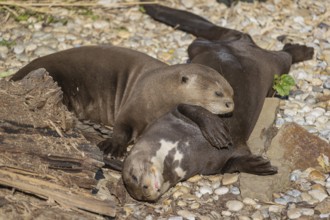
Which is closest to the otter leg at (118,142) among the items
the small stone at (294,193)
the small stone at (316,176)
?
the small stone at (294,193)

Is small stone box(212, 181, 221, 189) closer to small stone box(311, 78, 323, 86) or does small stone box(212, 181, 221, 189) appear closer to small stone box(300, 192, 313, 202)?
small stone box(300, 192, 313, 202)

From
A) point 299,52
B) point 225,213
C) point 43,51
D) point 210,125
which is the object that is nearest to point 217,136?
point 210,125

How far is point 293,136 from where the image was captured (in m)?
5.76

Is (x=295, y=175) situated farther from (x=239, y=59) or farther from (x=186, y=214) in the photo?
(x=239, y=59)

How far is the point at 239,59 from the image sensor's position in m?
6.29

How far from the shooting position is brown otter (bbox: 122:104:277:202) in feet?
17.1

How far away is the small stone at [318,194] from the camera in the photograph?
5230mm

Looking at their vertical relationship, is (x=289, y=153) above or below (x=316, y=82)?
below

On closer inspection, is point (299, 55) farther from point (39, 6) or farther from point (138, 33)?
point (39, 6)

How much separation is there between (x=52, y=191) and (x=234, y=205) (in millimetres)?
1347

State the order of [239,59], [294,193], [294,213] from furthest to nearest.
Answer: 1. [239,59]
2. [294,193]
3. [294,213]

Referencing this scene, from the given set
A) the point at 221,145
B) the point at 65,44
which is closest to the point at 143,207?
the point at 221,145

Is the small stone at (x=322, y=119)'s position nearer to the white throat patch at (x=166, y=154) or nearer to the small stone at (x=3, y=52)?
the white throat patch at (x=166, y=154)

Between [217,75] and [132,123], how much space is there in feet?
2.56
